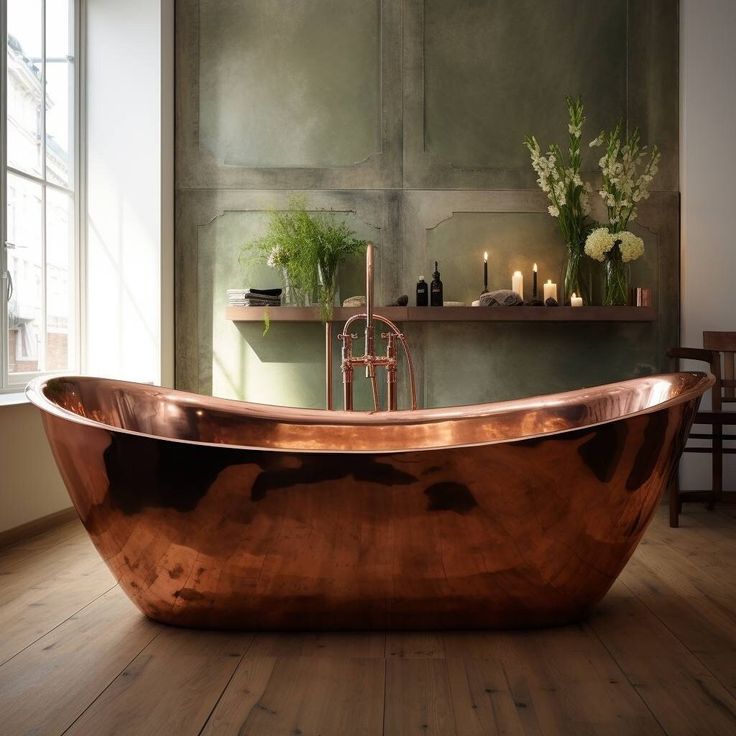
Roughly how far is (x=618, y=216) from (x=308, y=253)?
1.47m

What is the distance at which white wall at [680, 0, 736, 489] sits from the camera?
3662 millimetres

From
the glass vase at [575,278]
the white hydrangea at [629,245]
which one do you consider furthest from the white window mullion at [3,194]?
the white hydrangea at [629,245]

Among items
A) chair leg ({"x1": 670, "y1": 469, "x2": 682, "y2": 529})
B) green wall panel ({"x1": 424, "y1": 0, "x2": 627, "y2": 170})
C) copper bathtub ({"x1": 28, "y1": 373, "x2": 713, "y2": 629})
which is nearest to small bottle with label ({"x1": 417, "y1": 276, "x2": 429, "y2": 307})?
green wall panel ({"x1": 424, "y1": 0, "x2": 627, "y2": 170})

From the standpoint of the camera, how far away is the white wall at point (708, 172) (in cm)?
366

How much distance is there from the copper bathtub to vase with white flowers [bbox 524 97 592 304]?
192 centimetres

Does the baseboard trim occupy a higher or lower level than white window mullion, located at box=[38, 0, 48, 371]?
lower

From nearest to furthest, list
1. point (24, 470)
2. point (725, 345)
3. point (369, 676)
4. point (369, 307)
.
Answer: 1. point (369, 676)
2. point (369, 307)
3. point (24, 470)
4. point (725, 345)

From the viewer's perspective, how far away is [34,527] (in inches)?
114

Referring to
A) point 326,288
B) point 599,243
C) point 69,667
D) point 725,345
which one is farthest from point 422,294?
point 69,667

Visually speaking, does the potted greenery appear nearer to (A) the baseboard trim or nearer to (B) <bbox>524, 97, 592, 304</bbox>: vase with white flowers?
(B) <bbox>524, 97, 592, 304</bbox>: vase with white flowers

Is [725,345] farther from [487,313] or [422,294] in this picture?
[422,294]

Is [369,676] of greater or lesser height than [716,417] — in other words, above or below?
Answer: below

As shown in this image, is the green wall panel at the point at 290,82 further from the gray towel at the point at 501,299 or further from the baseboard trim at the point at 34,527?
the baseboard trim at the point at 34,527

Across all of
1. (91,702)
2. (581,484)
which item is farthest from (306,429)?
(91,702)
